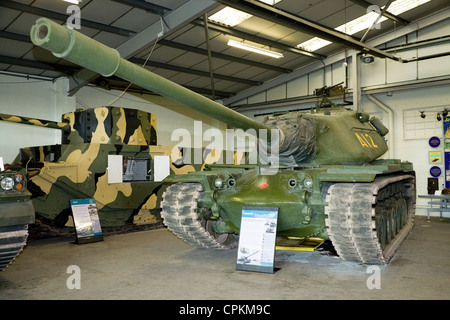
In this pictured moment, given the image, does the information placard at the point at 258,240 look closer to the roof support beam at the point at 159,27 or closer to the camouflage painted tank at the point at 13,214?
the camouflage painted tank at the point at 13,214

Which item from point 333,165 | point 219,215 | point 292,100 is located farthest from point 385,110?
point 219,215

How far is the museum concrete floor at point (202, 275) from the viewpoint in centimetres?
564

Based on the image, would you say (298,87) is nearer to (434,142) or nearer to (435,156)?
(434,142)

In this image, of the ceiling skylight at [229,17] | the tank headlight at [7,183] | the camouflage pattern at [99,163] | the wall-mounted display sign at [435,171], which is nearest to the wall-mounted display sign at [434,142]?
the wall-mounted display sign at [435,171]

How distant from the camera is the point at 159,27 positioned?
1213 cm

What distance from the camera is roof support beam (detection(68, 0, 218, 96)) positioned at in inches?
435

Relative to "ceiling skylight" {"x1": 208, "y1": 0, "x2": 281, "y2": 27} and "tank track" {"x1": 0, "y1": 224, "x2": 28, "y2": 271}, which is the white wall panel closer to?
"ceiling skylight" {"x1": 208, "y1": 0, "x2": 281, "y2": 27}

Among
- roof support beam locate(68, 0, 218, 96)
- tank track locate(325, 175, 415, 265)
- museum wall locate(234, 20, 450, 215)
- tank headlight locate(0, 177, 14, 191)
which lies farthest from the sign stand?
museum wall locate(234, 20, 450, 215)

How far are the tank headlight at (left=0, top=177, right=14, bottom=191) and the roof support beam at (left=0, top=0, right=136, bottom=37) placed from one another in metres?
6.73

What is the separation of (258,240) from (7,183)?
141 inches

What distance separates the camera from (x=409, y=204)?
35.5ft

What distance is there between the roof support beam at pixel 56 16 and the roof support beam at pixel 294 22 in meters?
3.65

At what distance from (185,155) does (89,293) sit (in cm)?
698
